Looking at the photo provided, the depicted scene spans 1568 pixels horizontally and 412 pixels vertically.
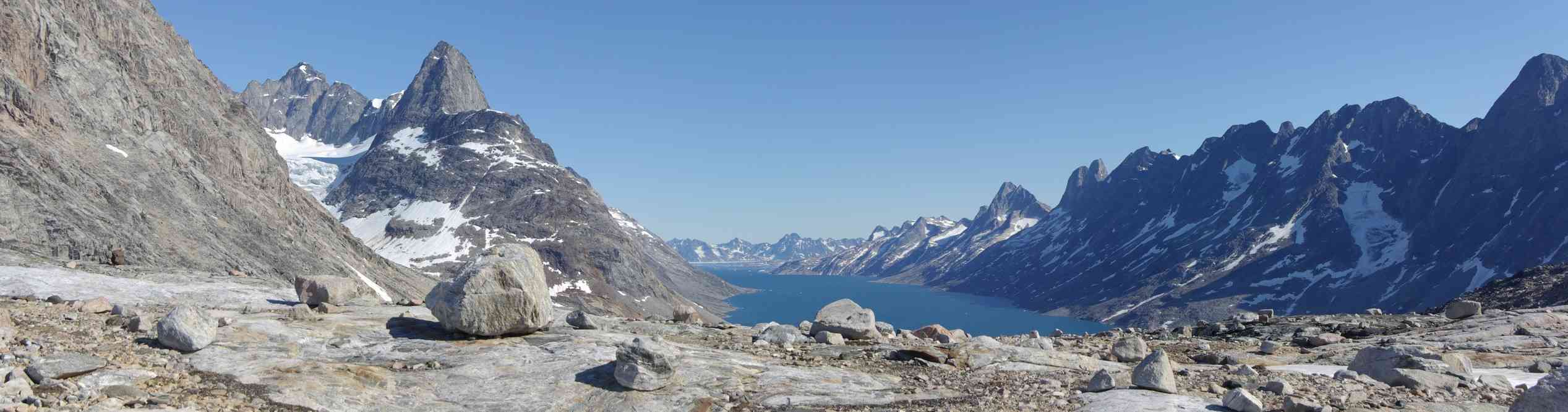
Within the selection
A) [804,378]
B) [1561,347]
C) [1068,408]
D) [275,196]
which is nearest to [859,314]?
[804,378]

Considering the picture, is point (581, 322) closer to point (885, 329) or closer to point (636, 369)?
point (636, 369)

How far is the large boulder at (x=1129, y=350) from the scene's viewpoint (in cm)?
2391

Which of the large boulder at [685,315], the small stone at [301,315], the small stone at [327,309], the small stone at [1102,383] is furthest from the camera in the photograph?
the large boulder at [685,315]

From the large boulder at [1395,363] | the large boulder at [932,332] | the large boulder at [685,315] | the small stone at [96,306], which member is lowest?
the large boulder at [1395,363]

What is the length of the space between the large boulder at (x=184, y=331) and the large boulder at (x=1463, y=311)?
149 ft

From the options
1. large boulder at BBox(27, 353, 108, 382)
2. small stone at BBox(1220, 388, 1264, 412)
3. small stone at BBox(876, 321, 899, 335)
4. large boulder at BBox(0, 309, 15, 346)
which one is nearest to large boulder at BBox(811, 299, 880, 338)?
small stone at BBox(876, 321, 899, 335)

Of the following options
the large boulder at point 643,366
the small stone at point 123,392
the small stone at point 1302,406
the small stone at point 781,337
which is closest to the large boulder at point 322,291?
the small stone at point 123,392

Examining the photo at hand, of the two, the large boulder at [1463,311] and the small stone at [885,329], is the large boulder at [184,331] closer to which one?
the small stone at [885,329]

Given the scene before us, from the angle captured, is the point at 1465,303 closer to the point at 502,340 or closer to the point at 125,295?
the point at 502,340

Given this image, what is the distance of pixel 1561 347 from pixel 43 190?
4726 inches

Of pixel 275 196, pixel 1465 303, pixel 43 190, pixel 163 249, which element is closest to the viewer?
pixel 1465 303

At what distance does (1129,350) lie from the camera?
78.9ft

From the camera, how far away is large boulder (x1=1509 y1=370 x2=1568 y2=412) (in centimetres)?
1253

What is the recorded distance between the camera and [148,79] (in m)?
141
